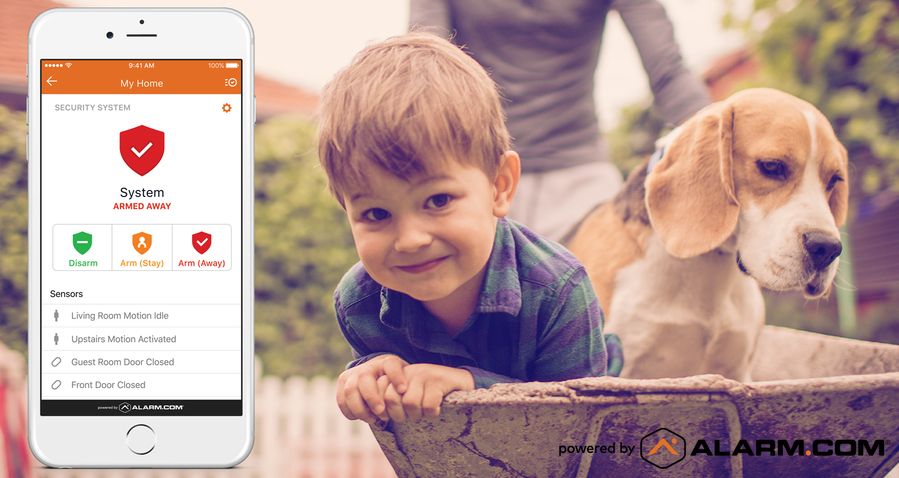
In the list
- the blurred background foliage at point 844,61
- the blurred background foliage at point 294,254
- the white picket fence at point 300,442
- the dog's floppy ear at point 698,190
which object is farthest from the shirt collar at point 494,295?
the blurred background foliage at point 294,254

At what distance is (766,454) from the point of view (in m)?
1.16

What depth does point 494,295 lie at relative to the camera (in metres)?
1.29

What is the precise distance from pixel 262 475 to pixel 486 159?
4.42 meters

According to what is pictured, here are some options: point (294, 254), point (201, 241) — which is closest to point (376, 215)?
point (201, 241)

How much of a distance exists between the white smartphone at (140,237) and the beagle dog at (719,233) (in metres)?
0.81

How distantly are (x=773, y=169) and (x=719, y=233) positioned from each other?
0.15 meters

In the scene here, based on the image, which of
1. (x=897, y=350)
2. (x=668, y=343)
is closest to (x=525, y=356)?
(x=668, y=343)

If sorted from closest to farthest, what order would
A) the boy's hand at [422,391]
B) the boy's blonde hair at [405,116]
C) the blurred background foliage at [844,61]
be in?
1. the boy's hand at [422,391]
2. the boy's blonde hair at [405,116]
3. the blurred background foliage at [844,61]

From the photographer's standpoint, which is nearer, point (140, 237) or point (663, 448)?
point (663, 448)

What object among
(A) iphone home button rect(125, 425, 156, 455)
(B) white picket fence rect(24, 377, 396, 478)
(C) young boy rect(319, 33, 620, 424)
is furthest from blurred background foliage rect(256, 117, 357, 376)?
(C) young boy rect(319, 33, 620, 424)

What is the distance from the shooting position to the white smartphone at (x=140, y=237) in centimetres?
164

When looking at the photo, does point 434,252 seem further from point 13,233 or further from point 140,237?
point 13,233

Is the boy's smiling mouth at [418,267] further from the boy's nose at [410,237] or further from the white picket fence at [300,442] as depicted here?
the white picket fence at [300,442]

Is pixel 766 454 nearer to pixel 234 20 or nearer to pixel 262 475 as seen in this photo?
pixel 234 20
